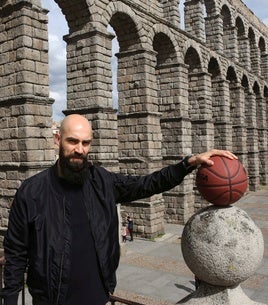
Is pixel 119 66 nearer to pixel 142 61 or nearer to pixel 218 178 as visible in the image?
pixel 142 61

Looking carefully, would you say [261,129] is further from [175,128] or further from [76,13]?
[76,13]

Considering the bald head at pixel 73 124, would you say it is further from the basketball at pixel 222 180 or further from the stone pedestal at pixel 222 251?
the stone pedestal at pixel 222 251

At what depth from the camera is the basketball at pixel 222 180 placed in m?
3.72

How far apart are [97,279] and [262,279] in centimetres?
928

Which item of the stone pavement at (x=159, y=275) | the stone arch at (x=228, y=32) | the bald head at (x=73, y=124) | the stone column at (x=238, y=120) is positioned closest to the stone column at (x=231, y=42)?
the stone arch at (x=228, y=32)

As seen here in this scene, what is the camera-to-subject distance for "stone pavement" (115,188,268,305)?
9.52 metres

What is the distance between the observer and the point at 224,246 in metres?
3.78

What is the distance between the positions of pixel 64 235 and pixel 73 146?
0.68 metres

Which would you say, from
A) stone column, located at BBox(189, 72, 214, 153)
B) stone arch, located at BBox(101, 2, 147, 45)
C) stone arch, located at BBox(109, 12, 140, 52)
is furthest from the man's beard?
stone column, located at BBox(189, 72, 214, 153)

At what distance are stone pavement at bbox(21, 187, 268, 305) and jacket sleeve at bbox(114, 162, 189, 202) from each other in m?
6.51

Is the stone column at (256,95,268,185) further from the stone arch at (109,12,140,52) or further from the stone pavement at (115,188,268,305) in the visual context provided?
the stone arch at (109,12,140,52)

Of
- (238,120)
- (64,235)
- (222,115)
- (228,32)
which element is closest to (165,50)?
(222,115)

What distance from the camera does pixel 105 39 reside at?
13.4 meters

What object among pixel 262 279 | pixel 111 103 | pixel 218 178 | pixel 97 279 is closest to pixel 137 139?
pixel 111 103
